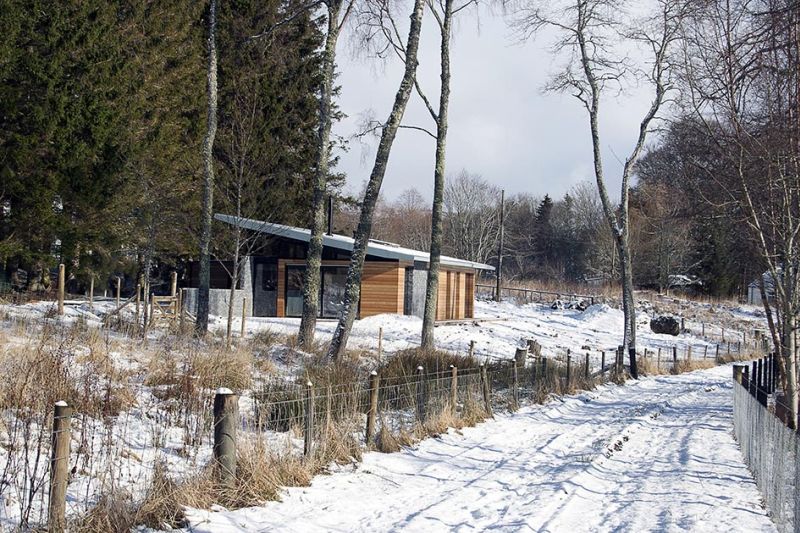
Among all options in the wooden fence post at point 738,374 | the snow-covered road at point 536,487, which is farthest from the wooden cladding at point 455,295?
the snow-covered road at point 536,487

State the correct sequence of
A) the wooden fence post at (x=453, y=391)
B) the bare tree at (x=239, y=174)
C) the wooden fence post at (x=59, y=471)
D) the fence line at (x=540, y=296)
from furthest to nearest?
the fence line at (x=540, y=296) → the bare tree at (x=239, y=174) → the wooden fence post at (x=453, y=391) → the wooden fence post at (x=59, y=471)

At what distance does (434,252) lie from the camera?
17.6 m

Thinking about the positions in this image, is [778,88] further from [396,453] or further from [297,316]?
[297,316]

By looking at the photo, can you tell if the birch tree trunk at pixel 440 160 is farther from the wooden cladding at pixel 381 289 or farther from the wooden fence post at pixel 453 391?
the wooden cladding at pixel 381 289

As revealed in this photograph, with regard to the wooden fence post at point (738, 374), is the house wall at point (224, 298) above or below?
above

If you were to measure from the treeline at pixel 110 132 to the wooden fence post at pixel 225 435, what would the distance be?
11011 mm

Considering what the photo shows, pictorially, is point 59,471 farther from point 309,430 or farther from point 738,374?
point 738,374

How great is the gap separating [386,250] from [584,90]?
29.2 feet

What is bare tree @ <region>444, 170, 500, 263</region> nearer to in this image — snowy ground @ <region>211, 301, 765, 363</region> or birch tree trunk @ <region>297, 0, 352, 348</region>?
snowy ground @ <region>211, 301, 765, 363</region>

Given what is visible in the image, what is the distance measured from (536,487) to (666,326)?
32.3m

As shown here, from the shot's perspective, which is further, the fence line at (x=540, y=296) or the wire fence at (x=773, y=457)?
the fence line at (x=540, y=296)

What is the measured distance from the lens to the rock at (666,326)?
36469 millimetres

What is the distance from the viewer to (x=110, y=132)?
2002 centimetres

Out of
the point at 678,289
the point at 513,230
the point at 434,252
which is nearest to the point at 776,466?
the point at 434,252
